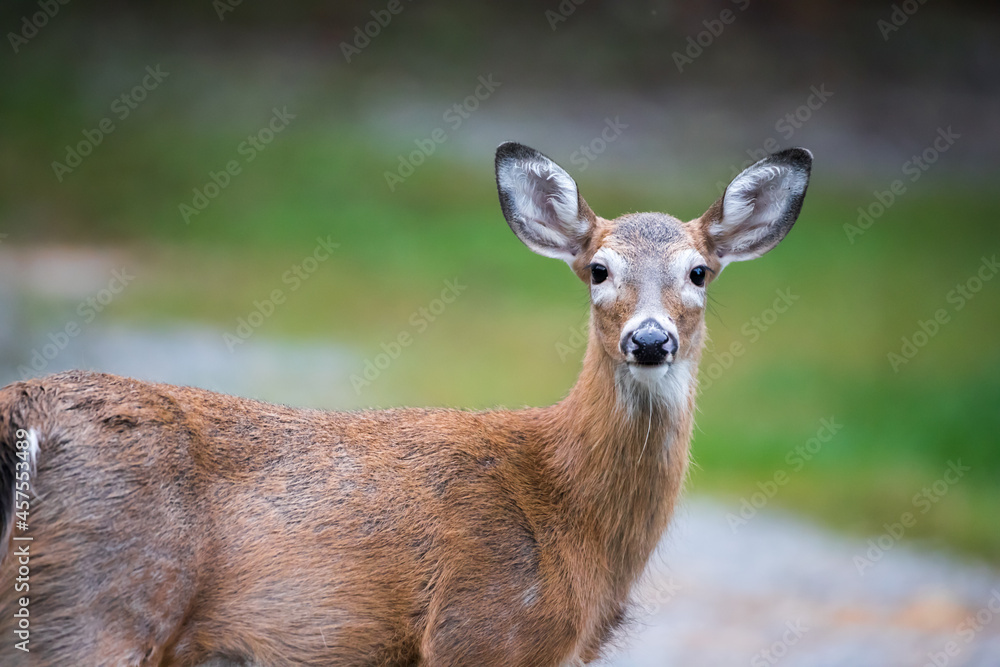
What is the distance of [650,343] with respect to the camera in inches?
191

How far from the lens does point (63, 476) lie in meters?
4.49

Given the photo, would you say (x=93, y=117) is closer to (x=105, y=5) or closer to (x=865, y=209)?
(x=105, y=5)

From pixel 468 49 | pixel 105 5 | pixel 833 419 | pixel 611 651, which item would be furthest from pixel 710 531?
pixel 105 5

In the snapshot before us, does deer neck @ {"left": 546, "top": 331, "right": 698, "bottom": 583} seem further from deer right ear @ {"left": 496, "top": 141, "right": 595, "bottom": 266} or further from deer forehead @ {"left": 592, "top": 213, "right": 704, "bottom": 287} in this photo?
deer right ear @ {"left": 496, "top": 141, "right": 595, "bottom": 266}

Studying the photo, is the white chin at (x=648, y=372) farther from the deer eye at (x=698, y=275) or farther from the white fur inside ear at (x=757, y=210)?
the white fur inside ear at (x=757, y=210)

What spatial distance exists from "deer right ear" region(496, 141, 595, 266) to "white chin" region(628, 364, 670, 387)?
103cm

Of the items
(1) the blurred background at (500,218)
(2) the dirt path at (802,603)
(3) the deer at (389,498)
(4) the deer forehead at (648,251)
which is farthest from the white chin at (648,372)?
(1) the blurred background at (500,218)

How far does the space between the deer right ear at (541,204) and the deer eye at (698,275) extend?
2.32ft

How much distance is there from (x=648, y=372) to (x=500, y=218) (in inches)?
315

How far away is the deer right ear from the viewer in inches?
228

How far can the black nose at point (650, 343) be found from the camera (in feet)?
15.9

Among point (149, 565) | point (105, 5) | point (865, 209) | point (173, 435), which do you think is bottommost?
point (105, 5)

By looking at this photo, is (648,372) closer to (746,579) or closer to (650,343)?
(650,343)

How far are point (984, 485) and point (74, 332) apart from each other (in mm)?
10950
